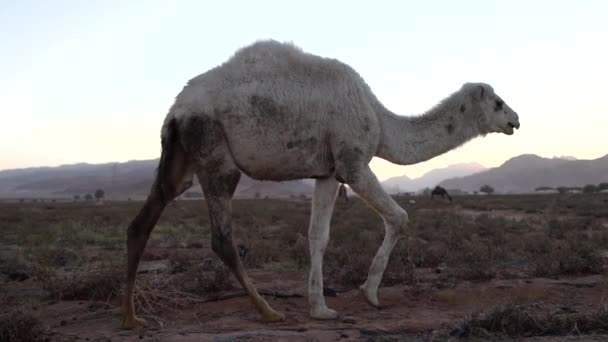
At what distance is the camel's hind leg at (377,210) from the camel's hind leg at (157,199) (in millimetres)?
1943

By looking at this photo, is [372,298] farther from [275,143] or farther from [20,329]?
[20,329]

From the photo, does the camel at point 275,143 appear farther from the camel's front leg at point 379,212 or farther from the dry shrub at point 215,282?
the dry shrub at point 215,282

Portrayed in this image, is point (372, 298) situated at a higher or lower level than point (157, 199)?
lower

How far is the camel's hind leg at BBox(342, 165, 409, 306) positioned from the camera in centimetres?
623

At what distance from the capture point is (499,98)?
24.9 feet

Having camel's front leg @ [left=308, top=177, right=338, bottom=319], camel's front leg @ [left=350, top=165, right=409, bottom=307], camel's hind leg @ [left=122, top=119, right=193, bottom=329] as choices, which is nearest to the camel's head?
camel's front leg @ [left=350, top=165, right=409, bottom=307]

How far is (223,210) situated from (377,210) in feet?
5.55

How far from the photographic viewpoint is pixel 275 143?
609cm

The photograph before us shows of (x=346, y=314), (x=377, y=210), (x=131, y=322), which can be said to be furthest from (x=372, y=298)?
(x=131, y=322)

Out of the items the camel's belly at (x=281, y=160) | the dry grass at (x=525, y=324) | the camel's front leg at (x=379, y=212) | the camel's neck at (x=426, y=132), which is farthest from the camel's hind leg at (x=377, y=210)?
the dry grass at (x=525, y=324)

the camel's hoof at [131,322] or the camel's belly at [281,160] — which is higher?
the camel's belly at [281,160]

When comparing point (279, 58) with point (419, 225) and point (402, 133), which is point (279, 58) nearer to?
point (402, 133)

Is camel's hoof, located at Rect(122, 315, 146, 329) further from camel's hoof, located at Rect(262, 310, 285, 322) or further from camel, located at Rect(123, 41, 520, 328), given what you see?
camel's hoof, located at Rect(262, 310, 285, 322)

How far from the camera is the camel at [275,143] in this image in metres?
6.01
